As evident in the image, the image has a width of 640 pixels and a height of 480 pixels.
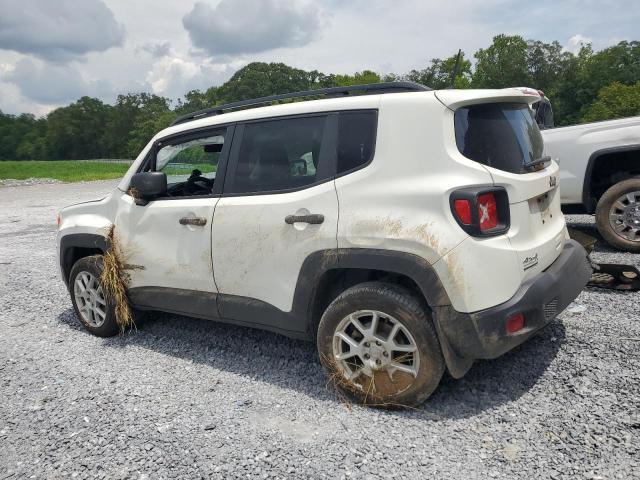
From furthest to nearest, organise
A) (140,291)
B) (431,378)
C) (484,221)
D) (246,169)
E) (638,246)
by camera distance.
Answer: (638,246) < (140,291) < (246,169) < (431,378) < (484,221)

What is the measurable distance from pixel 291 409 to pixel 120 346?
6.50ft

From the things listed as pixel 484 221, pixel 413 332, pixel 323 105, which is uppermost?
pixel 323 105

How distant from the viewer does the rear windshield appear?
2.86 m

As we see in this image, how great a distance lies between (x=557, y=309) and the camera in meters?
2.99

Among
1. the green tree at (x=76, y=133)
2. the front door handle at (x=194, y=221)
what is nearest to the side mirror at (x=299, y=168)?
the front door handle at (x=194, y=221)

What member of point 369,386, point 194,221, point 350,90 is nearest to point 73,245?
point 194,221

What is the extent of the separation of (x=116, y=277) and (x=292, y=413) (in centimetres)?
204

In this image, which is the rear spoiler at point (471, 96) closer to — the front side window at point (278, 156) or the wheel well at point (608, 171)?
the front side window at point (278, 156)

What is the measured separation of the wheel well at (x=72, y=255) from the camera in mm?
4812

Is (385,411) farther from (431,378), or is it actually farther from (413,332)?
(413,332)

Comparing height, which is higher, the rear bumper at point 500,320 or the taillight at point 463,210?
the taillight at point 463,210

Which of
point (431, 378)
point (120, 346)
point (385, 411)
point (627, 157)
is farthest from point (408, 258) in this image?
point (627, 157)

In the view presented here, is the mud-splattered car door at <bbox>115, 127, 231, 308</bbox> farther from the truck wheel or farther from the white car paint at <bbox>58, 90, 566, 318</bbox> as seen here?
the truck wheel

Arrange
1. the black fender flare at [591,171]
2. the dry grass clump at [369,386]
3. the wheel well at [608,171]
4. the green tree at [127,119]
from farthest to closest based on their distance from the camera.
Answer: the green tree at [127,119]
the wheel well at [608,171]
the black fender flare at [591,171]
the dry grass clump at [369,386]
